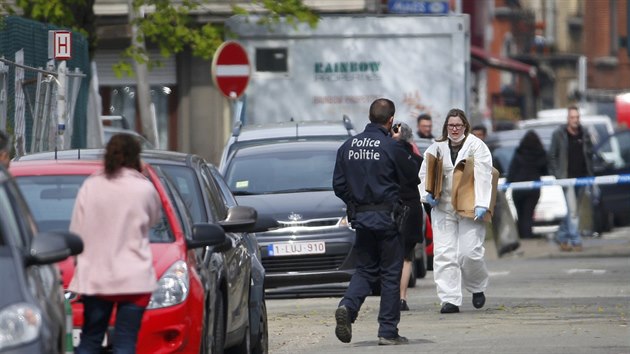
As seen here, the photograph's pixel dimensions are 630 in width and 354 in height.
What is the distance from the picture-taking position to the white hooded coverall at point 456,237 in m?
16.5

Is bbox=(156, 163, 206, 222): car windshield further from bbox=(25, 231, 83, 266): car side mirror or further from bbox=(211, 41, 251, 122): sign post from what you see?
bbox=(211, 41, 251, 122): sign post

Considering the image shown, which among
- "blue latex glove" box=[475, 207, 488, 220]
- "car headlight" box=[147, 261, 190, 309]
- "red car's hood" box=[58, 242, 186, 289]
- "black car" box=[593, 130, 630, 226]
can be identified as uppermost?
"red car's hood" box=[58, 242, 186, 289]

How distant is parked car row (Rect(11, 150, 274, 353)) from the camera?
10266 mm

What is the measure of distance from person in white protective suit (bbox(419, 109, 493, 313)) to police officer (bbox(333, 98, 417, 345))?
258 centimetres

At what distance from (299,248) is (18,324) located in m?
10.2

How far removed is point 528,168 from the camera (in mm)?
27500

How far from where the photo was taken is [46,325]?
8.00 meters

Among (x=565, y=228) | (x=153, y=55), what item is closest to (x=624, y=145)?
(x=565, y=228)

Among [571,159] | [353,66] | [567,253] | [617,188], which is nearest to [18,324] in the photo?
[571,159]

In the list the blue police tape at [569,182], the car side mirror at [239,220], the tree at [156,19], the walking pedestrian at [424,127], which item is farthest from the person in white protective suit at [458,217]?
the blue police tape at [569,182]

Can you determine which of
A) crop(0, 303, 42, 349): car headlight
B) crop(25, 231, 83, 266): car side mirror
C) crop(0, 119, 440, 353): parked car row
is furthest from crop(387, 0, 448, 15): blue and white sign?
crop(0, 303, 42, 349): car headlight

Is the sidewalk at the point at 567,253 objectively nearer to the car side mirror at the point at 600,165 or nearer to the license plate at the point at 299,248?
the car side mirror at the point at 600,165

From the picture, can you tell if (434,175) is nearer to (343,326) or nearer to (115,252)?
(343,326)

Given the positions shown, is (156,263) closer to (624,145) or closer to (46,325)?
(46,325)
